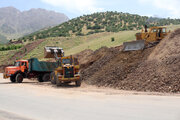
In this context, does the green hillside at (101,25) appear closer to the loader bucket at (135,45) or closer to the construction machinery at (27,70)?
the construction machinery at (27,70)

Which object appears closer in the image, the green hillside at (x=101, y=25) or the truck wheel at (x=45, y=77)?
the truck wheel at (x=45, y=77)

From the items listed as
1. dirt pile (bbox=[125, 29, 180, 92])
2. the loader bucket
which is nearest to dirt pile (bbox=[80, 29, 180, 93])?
dirt pile (bbox=[125, 29, 180, 92])

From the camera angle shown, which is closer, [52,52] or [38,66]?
[38,66]

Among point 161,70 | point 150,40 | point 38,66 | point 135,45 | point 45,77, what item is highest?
point 150,40

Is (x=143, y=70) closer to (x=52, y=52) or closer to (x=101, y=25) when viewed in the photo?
(x=52, y=52)

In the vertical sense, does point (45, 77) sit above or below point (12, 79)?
above

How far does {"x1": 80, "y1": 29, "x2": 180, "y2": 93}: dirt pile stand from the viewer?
1439 cm

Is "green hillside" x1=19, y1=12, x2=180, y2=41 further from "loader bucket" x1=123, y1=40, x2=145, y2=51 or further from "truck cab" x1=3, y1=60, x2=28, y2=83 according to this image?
"truck cab" x1=3, y1=60, x2=28, y2=83

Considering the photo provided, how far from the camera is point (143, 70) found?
664 inches

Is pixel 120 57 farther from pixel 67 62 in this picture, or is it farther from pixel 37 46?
pixel 37 46

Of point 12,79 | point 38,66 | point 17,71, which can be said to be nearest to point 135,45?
point 38,66

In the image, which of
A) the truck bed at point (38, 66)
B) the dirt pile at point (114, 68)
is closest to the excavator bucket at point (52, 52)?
the truck bed at point (38, 66)

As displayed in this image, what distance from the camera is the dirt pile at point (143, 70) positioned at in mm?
14388

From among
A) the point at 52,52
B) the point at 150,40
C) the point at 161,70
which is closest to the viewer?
the point at 161,70
